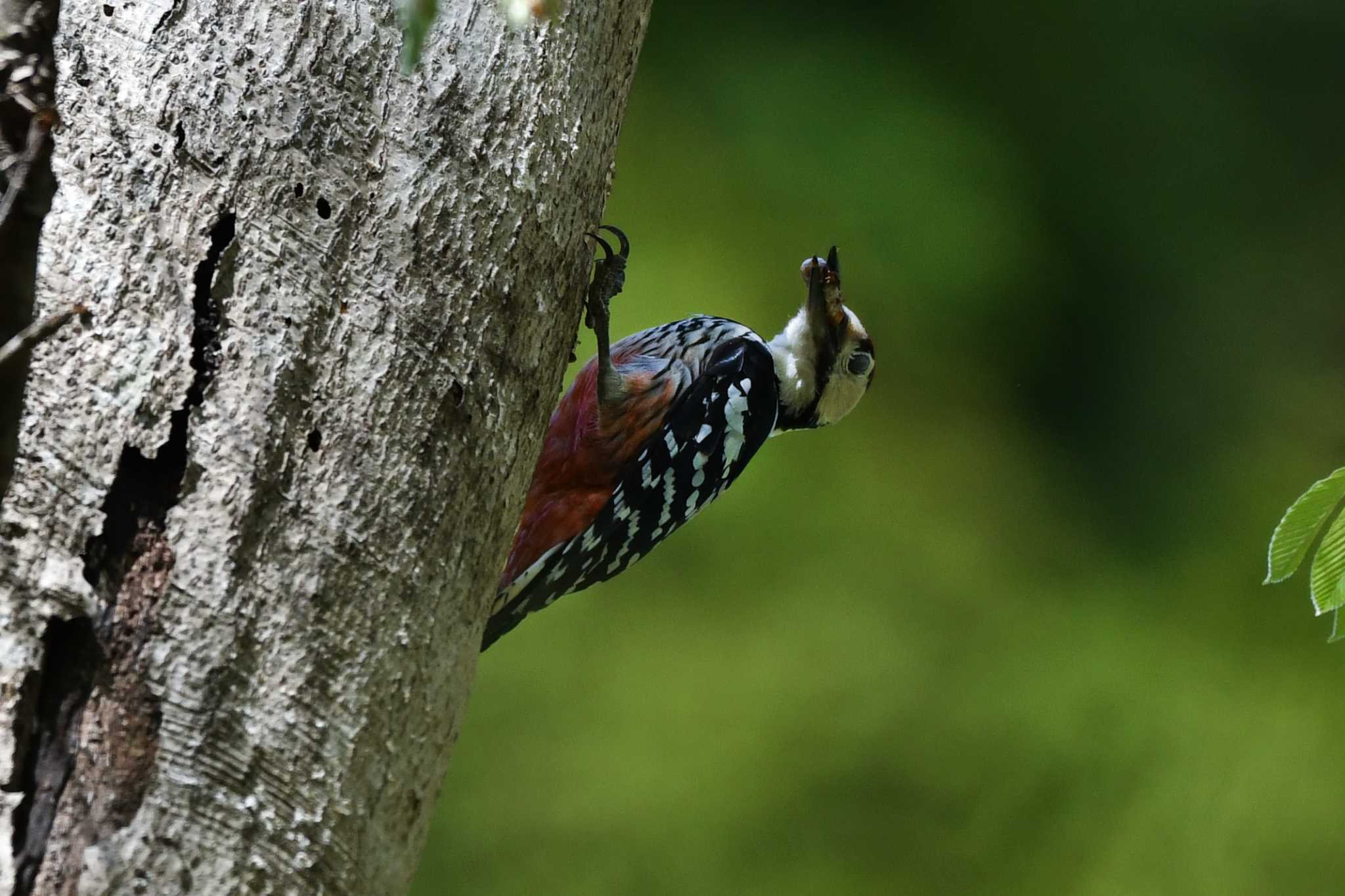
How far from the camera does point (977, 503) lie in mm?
4355

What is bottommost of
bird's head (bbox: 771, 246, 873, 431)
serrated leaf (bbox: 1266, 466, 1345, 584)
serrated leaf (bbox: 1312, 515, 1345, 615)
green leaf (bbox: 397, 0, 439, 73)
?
green leaf (bbox: 397, 0, 439, 73)

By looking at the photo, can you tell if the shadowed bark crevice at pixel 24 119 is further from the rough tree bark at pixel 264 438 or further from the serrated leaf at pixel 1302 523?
the serrated leaf at pixel 1302 523

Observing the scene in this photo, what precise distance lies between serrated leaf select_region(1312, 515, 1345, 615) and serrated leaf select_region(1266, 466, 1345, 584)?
15 millimetres

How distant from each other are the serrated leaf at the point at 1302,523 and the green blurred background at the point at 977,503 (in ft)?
9.12

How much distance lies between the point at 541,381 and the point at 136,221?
46 cm

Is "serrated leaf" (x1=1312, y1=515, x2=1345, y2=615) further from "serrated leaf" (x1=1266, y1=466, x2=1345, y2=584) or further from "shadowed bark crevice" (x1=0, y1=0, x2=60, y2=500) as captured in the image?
"shadowed bark crevice" (x1=0, y1=0, x2=60, y2=500)

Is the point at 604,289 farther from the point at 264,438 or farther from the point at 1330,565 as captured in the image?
the point at 1330,565

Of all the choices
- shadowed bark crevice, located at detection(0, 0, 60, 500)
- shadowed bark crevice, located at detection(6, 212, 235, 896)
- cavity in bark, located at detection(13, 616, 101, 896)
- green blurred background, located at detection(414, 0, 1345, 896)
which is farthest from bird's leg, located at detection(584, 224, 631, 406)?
green blurred background, located at detection(414, 0, 1345, 896)

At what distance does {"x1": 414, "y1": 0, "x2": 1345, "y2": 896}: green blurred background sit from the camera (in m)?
4.05

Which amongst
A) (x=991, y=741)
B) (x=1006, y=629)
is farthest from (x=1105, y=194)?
(x=991, y=741)

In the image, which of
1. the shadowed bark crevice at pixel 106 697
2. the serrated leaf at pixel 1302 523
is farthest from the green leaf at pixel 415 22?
the serrated leaf at pixel 1302 523

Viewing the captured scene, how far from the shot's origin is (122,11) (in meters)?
1.16

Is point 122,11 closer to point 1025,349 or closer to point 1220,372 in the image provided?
point 1025,349

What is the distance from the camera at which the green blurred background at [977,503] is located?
405cm
